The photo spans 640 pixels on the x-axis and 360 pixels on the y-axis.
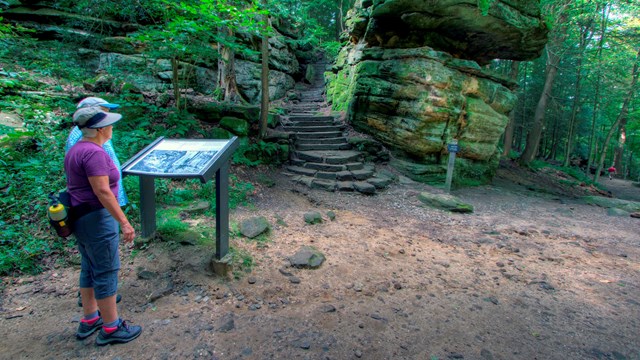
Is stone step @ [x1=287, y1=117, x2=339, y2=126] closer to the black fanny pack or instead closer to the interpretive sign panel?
the interpretive sign panel

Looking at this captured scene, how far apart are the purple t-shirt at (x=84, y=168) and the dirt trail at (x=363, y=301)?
1.25m

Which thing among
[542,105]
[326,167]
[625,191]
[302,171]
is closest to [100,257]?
[302,171]

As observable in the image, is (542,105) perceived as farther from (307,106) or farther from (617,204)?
(307,106)

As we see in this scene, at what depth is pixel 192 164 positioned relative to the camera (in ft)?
10.0

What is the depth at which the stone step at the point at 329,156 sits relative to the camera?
9.10 m

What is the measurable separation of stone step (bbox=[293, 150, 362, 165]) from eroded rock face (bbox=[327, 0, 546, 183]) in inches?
57.7

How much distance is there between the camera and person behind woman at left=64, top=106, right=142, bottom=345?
222cm

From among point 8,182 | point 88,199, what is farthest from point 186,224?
point 8,182

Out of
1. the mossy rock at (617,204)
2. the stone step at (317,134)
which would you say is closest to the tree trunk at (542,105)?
the mossy rock at (617,204)

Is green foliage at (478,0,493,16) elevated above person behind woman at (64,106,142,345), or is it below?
above

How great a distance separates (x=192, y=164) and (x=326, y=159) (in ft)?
20.5

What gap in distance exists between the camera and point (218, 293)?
3301mm

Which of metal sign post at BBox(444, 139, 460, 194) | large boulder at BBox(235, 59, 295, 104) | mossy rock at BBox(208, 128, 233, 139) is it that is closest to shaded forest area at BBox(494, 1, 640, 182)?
metal sign post at BBox(444, 139, 460, 194)

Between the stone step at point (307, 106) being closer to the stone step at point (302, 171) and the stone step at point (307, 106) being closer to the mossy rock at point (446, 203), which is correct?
the stone step at point (302, 171)
